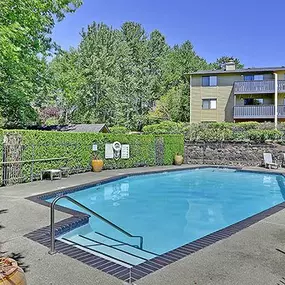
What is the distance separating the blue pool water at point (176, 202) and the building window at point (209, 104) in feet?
50.3

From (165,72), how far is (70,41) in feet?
44.5

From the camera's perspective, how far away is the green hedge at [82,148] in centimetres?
1363

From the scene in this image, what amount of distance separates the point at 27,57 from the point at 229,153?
1494cm

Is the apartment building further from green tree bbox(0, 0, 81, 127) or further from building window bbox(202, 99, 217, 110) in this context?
green tree bbox(0, 0, 81, 127)

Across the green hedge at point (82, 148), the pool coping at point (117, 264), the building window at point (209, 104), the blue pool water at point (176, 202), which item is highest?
the building window at point (209, 104)

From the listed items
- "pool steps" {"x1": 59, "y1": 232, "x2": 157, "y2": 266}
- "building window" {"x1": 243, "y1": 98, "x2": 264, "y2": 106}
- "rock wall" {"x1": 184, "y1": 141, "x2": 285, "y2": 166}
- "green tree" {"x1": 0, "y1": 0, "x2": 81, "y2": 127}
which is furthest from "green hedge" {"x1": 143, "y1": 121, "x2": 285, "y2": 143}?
"pool steps" {"x1": 59, "y1": 232, "x2": 157, "y2": 266}

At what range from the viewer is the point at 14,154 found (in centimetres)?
1276

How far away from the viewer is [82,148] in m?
16.6

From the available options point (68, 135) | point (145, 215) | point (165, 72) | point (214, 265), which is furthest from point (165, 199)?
point (165, 72)

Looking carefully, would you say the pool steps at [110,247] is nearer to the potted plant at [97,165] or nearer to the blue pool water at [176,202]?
the blue pool water at [176,202]

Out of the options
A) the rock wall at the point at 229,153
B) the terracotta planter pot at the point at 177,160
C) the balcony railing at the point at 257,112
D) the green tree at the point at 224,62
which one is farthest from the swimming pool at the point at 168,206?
the green tree at the point at 224,62

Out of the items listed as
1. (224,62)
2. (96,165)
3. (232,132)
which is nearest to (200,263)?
(96,165)

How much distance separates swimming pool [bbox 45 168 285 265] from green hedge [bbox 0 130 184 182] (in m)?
2.63

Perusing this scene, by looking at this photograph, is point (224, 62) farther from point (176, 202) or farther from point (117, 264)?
point (117, 264)
